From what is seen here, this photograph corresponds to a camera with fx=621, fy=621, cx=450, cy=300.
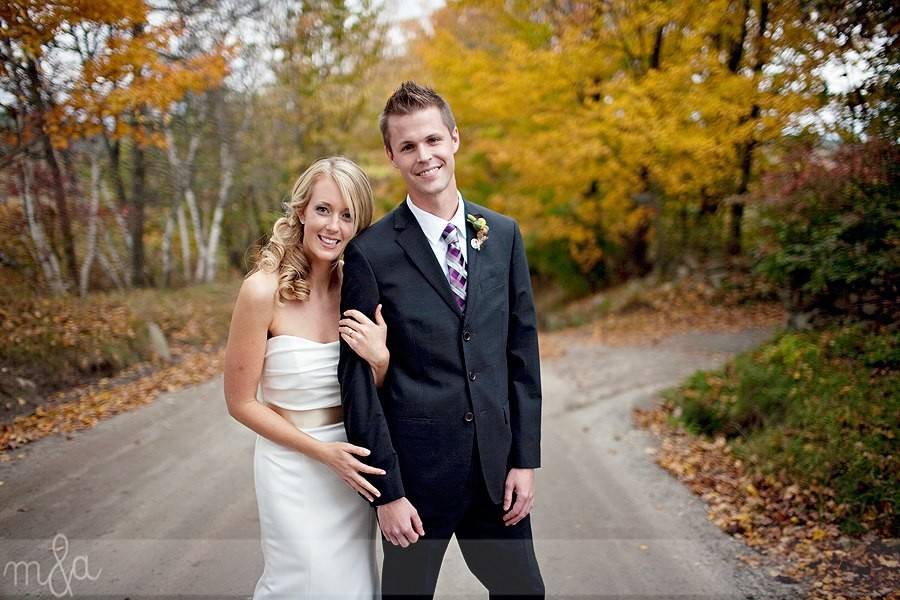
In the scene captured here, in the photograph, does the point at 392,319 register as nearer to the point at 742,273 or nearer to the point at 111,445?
the point at 111,445

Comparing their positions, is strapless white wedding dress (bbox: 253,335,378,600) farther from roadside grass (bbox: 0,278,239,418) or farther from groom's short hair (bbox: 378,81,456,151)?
roadside grass (bbox: 0,278,239,418)

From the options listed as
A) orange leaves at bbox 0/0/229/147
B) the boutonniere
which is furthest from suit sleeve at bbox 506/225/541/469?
orange leaves at bbox 0/0/229/147

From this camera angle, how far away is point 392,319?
6.77 ft

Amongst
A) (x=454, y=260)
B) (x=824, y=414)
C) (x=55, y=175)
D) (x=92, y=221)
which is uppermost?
(x=55, y=175)

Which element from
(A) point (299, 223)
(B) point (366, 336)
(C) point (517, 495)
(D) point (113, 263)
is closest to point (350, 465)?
(B) point (366, 336)

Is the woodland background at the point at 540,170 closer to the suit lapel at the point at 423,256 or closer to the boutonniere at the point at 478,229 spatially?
the suit lapel at the point at 423,256

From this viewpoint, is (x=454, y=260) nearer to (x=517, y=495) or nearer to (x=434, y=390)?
(x=434, y=390)

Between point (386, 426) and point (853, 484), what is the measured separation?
3.37 meters

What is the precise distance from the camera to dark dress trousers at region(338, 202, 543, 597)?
204cm

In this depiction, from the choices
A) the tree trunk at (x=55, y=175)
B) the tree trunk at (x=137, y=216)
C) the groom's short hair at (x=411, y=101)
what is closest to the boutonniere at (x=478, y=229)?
the groom's short hair at (x=411, y=101)

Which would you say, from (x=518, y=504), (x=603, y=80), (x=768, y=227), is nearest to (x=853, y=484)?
(x=518, y=504)

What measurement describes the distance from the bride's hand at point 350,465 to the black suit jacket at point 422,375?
3 centimetres

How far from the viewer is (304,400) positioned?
87.6 inches

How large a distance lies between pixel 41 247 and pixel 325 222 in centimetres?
711
